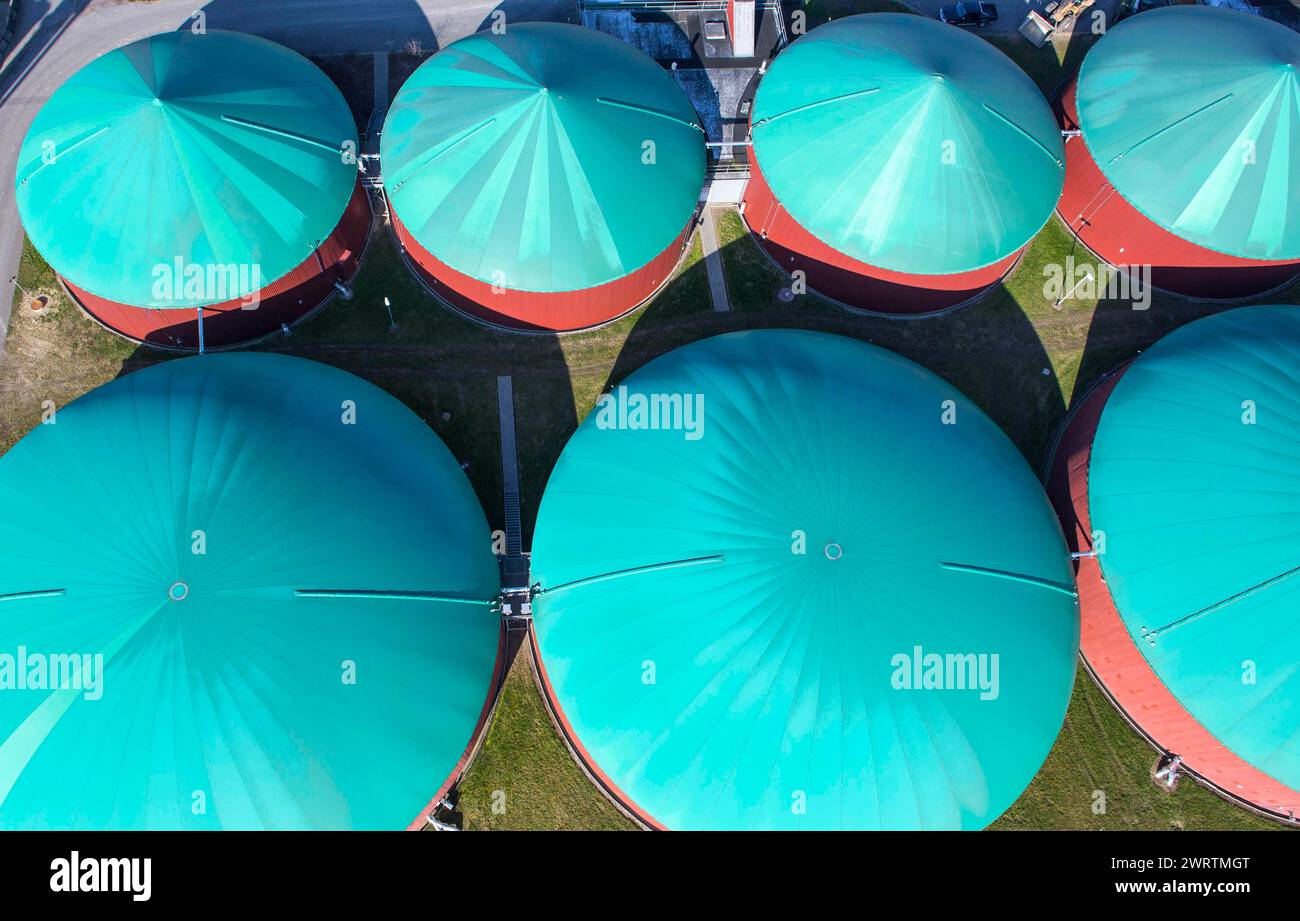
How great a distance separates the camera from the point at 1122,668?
28.3m

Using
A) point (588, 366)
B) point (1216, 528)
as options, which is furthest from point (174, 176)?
point (1216, 528)

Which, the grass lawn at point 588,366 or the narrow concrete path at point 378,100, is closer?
the grass lawn at point 588,366

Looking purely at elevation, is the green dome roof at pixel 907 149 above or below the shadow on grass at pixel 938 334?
above

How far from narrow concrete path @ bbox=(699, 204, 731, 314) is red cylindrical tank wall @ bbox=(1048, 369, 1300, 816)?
14.6 meters

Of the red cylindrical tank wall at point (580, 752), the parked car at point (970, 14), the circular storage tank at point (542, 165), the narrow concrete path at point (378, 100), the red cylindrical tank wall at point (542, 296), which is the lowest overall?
the red cylindrical tank wall at point (580, 752)

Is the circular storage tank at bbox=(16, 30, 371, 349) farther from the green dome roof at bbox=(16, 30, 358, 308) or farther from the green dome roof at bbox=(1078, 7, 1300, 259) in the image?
the green dome roof at bbox=(1078, 7, 1300, 259)

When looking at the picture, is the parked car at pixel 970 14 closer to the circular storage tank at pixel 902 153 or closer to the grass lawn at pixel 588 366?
the circular storage tank at pixel 902 153

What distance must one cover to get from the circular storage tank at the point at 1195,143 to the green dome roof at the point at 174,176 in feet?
96.5

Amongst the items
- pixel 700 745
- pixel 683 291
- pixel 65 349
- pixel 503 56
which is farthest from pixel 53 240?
pixel 700 745

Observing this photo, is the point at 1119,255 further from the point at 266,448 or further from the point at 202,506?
the point at 202,506

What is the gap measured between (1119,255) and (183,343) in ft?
124

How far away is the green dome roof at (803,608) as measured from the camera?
24.2 m

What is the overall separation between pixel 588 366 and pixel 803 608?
13226 mm

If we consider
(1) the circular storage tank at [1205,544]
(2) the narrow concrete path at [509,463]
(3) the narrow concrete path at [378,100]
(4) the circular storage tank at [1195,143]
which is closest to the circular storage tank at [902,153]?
(4) the circular storage tank at [1195,143]
